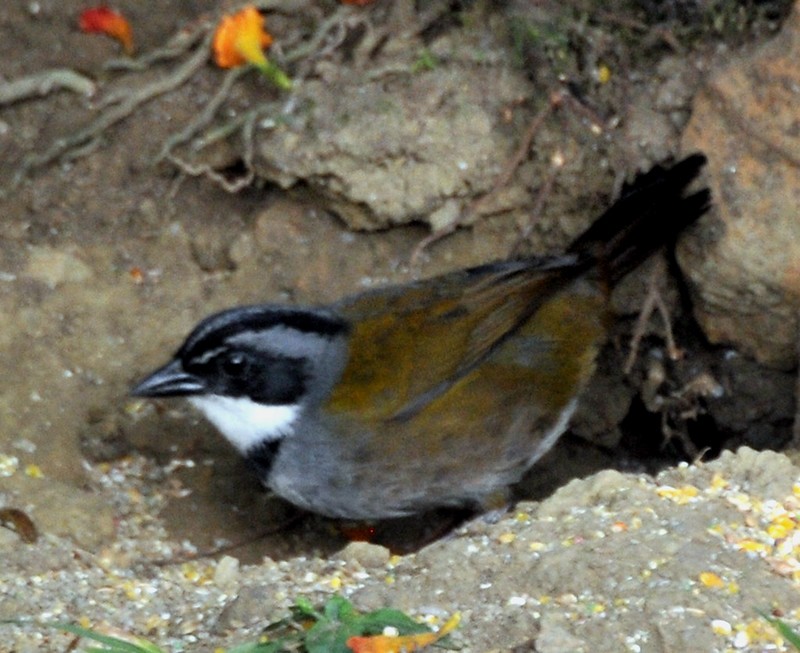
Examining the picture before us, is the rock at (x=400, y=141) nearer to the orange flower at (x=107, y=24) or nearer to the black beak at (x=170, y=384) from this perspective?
the orange flower at (x=107, y=24)

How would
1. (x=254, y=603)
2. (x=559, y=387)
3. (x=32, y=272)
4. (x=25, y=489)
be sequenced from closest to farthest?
1. (x=254, y=603)
2. (x=25, y=489)
3. (x=559, y=387)
4. (x=32, y=272)

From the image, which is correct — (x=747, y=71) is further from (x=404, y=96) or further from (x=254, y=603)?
(x=254, y=603)

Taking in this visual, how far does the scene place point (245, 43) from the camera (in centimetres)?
660

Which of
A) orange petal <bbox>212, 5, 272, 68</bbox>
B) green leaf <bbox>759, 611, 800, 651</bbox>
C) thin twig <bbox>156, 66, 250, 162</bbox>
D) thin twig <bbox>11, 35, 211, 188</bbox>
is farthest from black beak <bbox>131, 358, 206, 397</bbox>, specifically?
green leaf <bbox>759, 611, 800, 651</bbox>

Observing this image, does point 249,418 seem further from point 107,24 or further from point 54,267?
point 107,24

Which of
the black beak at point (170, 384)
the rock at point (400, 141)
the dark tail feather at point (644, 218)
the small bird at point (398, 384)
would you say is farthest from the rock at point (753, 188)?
the black beak at point (170, 384)

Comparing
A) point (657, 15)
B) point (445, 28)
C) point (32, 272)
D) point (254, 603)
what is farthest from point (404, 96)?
point (254, 603)

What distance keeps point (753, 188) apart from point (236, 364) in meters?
2.41

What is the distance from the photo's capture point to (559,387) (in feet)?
20.2

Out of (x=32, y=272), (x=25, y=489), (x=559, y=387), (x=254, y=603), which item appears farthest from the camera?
(x=32, y=272)

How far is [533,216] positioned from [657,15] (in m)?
1.08

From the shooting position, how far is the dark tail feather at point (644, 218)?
20.4 ft

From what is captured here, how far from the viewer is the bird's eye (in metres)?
5.71

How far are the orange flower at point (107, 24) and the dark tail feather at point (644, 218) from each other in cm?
239
